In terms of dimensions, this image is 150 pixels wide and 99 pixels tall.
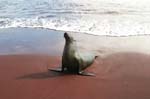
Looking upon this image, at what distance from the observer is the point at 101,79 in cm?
644

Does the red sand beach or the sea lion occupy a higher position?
the sea lion

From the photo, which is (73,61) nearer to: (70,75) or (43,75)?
(70,75)

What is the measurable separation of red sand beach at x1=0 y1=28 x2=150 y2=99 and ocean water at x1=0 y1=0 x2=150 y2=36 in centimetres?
111

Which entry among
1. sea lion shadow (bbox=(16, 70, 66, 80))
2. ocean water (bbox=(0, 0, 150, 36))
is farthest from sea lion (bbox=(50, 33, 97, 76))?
ocean water (bbox=(0, 0, 150, 36))

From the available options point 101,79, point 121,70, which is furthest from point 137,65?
point 101,79

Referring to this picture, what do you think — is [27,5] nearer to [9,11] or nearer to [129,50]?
[9,11]

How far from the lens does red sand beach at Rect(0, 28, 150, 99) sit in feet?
19.4

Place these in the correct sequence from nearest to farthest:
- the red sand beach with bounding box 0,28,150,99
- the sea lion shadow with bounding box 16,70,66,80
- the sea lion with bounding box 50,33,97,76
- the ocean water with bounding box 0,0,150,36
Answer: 1. the red sand beach with bounding box 0,28,150,99
2. the sea lion shadow with bounding box 16,70,66,80
3. the sea lion with bounding box 50,33,97,76
4. the ocean water with bounding box 0,0,150,36

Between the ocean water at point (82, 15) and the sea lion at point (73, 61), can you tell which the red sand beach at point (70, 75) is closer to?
the sea lion at point (73, 61)

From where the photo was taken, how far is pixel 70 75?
21.8 feet

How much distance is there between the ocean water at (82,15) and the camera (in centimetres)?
1070

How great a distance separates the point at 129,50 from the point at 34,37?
2.54 m

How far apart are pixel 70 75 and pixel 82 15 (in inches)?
248

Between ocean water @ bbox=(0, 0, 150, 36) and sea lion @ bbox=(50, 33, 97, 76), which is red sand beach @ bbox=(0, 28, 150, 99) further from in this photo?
ocean water @ bbox=(0, 0, 150, 36)
